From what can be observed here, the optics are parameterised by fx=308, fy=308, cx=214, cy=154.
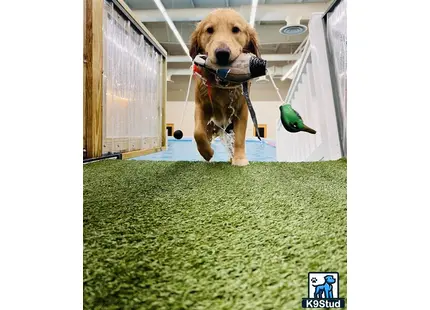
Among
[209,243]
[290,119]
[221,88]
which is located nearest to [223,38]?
[221,88]

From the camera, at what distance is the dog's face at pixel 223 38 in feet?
2.72

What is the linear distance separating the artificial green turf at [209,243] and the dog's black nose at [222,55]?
1.13 feet

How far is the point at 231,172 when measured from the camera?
3.12 ft

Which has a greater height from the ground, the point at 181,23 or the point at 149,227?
the point at 181,23

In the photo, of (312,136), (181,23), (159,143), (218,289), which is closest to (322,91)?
(312,136)

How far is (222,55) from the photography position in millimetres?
849

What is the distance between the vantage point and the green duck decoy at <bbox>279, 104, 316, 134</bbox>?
85 cm

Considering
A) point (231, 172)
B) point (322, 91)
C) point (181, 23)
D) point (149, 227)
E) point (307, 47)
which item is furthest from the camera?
point (307, 47)

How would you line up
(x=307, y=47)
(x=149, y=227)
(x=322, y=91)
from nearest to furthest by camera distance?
(x=149, y=227)
(x=322, y=91)
(x=307, y=47)

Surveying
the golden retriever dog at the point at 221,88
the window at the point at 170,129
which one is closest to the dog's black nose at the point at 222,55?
the golden retriever dog at the point at 221,88

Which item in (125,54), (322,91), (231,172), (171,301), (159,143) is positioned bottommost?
(171,301)

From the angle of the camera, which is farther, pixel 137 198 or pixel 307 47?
pixel 307 47

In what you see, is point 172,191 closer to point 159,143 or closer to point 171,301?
point 171,301

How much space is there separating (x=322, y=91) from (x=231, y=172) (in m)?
0.47
